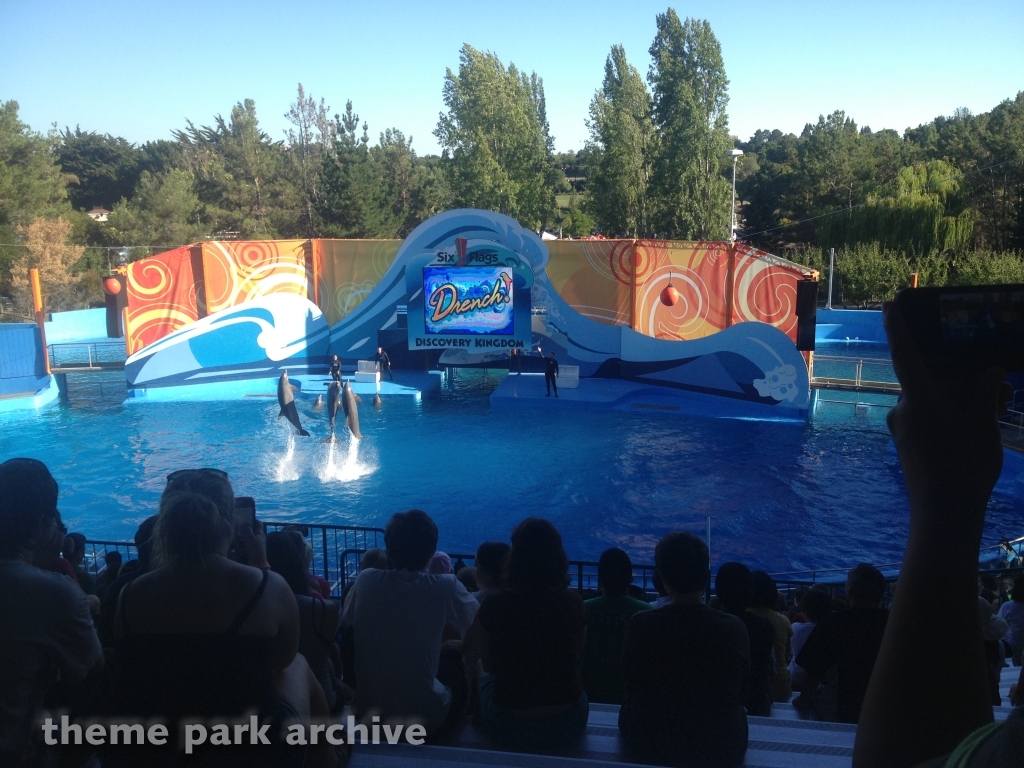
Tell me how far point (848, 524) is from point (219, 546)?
9.57m

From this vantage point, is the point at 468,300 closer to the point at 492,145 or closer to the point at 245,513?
the point at 245,513

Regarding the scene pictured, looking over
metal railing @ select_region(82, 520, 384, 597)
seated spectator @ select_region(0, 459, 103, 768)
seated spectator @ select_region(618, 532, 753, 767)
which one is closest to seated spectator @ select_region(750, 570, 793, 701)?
seated spectator @ select_region(618, 532, 753, 767)

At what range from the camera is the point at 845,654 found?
3096 millimetres

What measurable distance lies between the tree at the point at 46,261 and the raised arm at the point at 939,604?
33.4 m

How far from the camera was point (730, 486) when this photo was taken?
11469mm

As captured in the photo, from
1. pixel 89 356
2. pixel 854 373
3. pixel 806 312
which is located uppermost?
pixel 806 312

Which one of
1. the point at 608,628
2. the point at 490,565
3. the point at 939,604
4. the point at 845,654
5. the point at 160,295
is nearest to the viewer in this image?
the point at 939,604

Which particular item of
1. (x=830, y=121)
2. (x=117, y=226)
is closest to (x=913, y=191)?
(x=830, y=121)

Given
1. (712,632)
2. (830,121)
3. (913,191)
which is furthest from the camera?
(830,121)

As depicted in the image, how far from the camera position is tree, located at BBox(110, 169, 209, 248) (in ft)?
117

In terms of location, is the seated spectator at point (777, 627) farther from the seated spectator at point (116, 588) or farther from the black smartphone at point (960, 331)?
the black smartphone at point (960, 331)

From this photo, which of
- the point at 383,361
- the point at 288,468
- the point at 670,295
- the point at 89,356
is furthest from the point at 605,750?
the point at 89,356

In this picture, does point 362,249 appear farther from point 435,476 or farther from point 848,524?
point 848,524

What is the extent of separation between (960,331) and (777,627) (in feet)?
10.6
